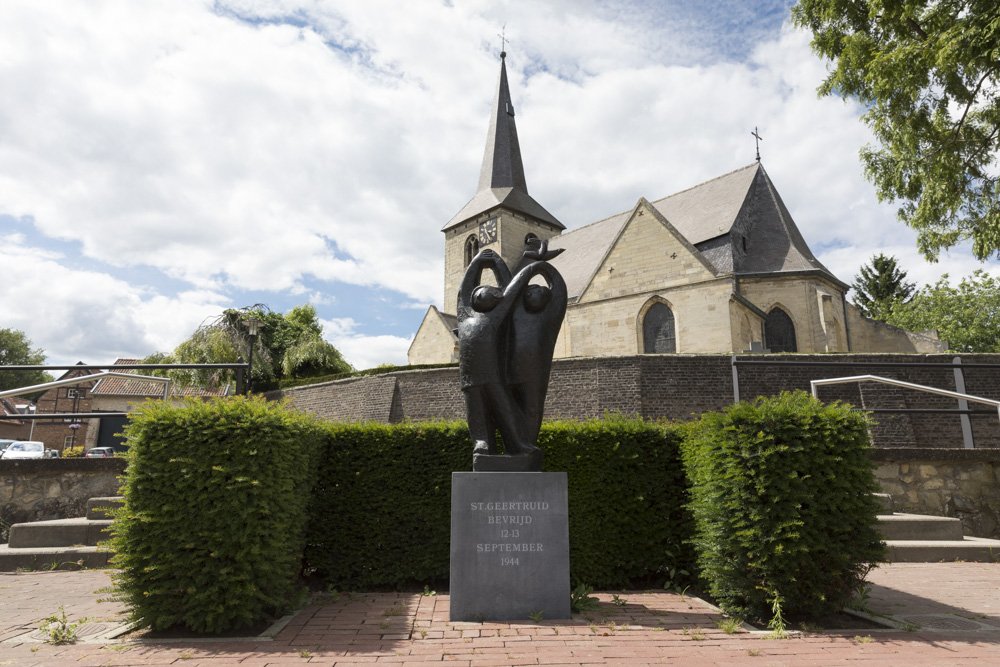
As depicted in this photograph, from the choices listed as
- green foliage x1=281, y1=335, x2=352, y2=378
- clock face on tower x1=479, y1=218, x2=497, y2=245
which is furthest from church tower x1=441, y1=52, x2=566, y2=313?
green foliage x1=281, y1=335, x2=352, y2=378

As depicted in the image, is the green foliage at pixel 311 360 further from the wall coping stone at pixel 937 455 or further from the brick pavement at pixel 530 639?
→ the wall coping stone at pixel 937 455

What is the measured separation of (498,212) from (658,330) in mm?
20056

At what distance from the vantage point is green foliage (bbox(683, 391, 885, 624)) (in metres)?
4.70

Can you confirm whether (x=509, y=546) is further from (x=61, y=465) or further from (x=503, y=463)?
(x=61, y=465)

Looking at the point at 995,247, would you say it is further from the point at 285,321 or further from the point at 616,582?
the point at 285,321

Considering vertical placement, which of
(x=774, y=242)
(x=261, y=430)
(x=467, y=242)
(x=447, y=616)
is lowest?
(x=447, y=616)

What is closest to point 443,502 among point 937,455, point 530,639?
point 530,639

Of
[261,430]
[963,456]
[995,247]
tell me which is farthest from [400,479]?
[995,247]

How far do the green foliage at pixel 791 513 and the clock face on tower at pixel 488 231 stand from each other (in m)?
36.8

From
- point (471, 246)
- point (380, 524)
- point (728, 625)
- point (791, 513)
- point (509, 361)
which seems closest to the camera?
point (728, 625)

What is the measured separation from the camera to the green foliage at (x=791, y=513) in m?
4.70

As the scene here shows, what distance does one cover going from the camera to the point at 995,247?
12562 millimetres

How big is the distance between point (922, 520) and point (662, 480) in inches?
152

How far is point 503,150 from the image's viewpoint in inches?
1716
